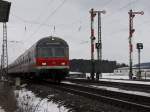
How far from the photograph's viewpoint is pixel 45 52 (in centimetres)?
2995

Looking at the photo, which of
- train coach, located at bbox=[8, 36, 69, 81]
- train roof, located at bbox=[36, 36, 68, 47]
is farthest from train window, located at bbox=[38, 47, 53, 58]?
train roof, located at bbox=[36, 36, 68, 47]

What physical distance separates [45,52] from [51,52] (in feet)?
1.33

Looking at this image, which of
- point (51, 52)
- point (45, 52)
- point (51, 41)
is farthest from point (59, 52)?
point (51, 41)

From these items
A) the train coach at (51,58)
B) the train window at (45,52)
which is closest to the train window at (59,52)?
the train coach at (51,58)

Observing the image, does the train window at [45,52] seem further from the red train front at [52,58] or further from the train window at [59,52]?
the train window at [59,52]

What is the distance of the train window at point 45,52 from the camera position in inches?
1172

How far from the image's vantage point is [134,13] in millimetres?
55594

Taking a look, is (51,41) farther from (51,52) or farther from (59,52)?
(59,52)

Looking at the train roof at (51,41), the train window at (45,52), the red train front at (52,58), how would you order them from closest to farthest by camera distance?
the red train front at (52,58) < the train window at (45,52) < the train roof at (51,41)

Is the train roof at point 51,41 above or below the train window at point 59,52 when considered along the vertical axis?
above

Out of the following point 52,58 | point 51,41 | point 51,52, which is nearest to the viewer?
point 52,58

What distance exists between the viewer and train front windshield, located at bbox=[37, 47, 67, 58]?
2978 cm

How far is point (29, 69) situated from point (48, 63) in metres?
4.00

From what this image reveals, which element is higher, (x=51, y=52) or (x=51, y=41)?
(x=51, y=41)
